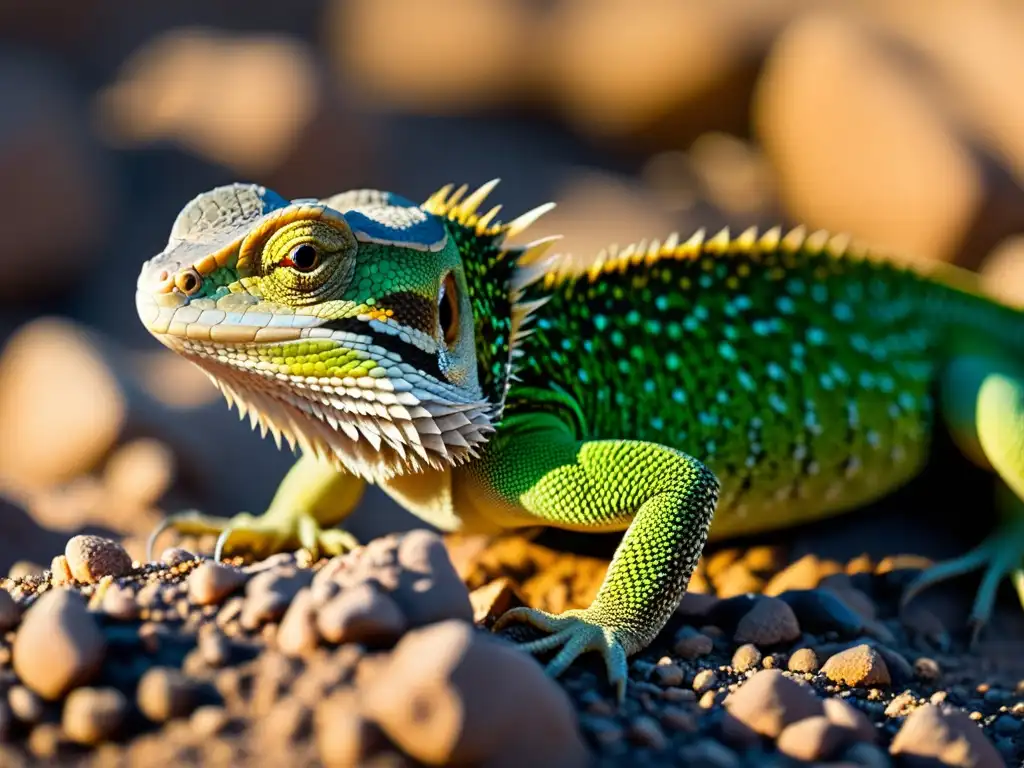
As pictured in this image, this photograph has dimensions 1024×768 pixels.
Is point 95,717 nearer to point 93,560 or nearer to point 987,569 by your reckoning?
point 93,560

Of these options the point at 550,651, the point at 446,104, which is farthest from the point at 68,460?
the point at 446,104

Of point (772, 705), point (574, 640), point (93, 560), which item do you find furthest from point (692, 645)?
point (93, 560)

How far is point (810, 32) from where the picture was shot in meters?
11.2

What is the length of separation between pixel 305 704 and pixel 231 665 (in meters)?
0.30

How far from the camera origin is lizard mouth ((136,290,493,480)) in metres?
3.90

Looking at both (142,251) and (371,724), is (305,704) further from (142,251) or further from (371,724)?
(142,251)

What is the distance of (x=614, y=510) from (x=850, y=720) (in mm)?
1394

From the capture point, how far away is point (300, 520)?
17.7 feet

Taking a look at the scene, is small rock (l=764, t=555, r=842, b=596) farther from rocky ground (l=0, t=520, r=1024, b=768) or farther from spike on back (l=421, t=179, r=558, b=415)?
spike on back (l=421, t=179, r=558, b=415)

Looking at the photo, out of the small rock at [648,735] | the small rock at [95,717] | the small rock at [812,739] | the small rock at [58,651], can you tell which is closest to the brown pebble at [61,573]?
the small rock at [58,651]

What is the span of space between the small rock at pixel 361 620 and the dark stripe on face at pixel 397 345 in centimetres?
124

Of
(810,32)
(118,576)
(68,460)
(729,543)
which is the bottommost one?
(68,460)

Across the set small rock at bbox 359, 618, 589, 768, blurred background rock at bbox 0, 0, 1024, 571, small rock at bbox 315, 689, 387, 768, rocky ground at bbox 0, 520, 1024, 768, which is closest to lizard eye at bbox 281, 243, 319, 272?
rocky ground at bbox 0, 520, 1024, 768

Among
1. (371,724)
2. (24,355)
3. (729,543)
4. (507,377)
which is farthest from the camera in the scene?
(24,355)
